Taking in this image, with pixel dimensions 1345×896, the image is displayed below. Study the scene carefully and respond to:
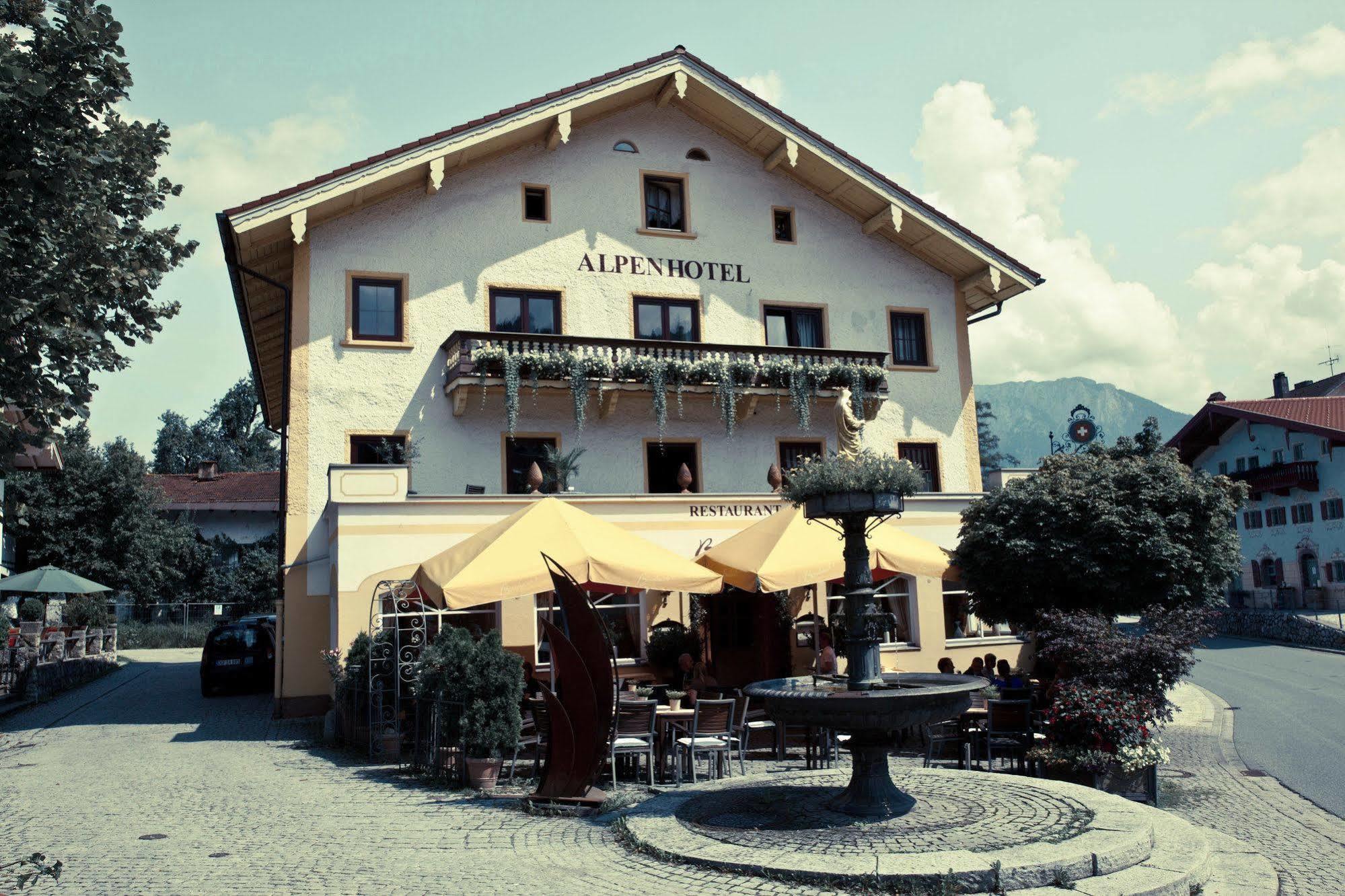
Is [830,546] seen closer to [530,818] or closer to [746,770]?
[746,770]

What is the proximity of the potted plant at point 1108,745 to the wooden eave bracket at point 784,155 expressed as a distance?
15374mm

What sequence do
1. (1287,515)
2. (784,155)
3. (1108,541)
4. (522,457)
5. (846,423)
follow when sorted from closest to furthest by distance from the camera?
(1108,541), (846,423), (522,457), (784,155), (1287,515)

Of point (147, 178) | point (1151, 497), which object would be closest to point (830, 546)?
point (1151, 497)

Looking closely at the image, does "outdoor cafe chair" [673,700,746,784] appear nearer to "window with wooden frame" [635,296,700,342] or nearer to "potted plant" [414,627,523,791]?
"potted plant" [414,627,523,791]

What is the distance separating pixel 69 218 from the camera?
1041 centimetres

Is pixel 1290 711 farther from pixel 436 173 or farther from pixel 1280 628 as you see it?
pixel 1280 628

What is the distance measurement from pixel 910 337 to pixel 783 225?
4.02 m

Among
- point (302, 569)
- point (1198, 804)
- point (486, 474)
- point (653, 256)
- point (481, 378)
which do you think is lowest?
point (1198, 804)

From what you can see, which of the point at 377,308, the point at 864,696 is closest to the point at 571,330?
the point at 377,308

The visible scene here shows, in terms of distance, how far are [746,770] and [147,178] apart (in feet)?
31.1

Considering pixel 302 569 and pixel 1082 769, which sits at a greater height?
pixel 302 569

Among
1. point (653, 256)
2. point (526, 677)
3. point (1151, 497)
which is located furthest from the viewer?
point (653, 256)

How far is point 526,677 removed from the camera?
54.2 feet

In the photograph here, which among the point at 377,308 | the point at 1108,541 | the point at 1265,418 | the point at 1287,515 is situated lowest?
the point at 1108,541
